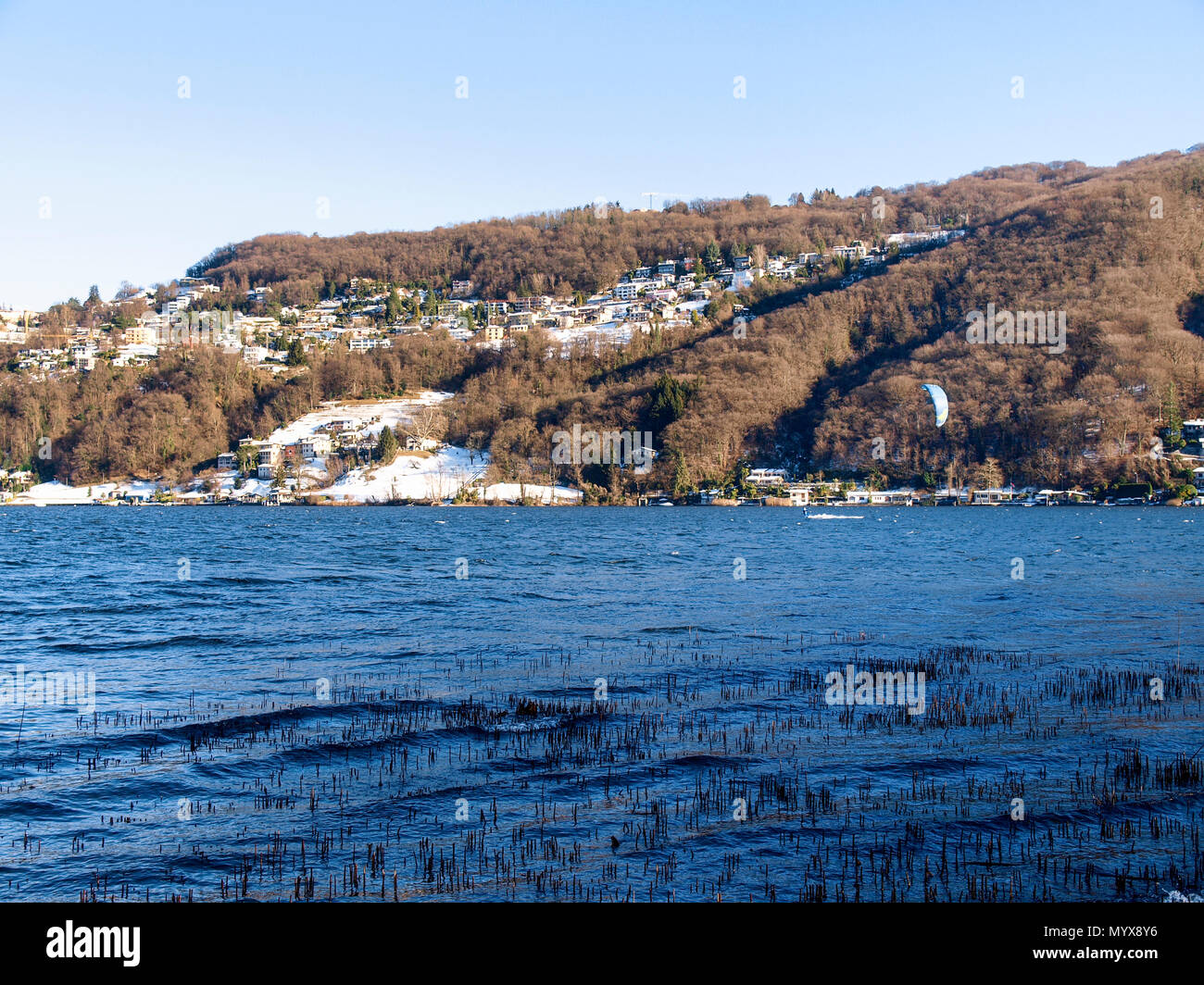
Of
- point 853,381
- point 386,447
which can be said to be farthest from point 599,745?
point 853,381

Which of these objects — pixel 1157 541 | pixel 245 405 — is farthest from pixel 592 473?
pixel 1157 541

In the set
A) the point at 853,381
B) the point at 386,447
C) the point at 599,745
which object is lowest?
the point at 386,447

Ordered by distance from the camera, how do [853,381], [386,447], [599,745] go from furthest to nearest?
[853,381] → [386,447] → [599,745]

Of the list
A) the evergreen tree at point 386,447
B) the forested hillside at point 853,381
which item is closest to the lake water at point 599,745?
the forested hillside at point 853,381

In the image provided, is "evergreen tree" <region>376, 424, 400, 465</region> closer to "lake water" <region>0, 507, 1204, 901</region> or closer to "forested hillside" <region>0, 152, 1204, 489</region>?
"forested hillside" <region>0, 152, 1204, 489</region>

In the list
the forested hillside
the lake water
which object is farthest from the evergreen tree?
the lake water

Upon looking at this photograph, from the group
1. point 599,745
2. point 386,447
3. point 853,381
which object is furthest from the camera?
point 853,381

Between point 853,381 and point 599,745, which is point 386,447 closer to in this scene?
point 853,381
